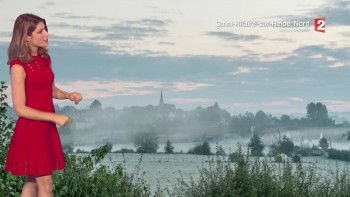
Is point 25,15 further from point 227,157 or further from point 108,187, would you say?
A: point 227,157

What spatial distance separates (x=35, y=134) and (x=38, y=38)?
836mm

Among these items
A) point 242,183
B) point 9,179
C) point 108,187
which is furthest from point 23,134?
point 242,183

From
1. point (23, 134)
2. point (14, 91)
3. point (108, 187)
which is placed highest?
point (14, 91)

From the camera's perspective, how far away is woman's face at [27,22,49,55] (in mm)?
5992

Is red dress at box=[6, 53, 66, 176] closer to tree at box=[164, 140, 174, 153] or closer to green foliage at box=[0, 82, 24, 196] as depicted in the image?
green foliage at box=[0, 82, 24, 196]

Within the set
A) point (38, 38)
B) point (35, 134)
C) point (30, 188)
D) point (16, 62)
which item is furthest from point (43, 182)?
point (38, 38)

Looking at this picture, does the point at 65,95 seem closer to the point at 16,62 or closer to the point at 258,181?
the point at 16,62

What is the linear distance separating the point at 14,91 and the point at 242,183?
13.7 feet

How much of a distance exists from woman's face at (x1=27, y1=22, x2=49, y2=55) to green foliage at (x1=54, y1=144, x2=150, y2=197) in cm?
281

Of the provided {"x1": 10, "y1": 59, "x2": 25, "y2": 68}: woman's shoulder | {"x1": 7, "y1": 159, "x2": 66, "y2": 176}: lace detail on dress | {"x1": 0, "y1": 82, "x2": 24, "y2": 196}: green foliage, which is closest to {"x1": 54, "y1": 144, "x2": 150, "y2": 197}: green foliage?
{"x1": 0, "y1": 82, "x2": 24, "y2": 196}: green foliage

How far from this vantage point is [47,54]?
241 inches

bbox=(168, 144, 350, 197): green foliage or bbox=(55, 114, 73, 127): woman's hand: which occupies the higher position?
bbox=(55, 114, 73, 127): woman's hand

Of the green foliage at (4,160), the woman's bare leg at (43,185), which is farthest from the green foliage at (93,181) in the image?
the woman's bare leg at (43,185)

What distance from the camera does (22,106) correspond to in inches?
231
